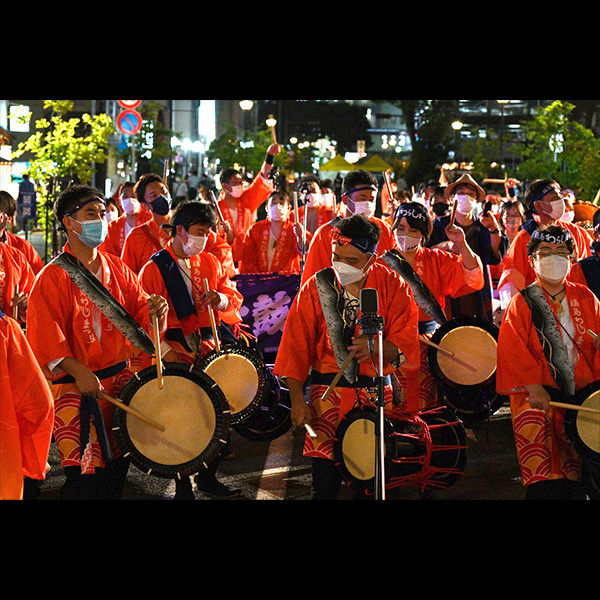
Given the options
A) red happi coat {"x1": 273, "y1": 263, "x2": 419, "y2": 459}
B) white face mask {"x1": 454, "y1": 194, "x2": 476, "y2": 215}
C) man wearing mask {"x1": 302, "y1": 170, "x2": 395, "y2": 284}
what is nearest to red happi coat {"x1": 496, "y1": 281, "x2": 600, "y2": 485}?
red happi coat {"x1": 273, "y1": 263, "x2": 419, "y2": 459}

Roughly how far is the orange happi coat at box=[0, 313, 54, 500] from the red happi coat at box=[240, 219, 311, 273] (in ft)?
20.5

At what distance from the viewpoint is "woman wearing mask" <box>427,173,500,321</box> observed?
7.89 m

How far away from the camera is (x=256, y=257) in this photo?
32.9ft

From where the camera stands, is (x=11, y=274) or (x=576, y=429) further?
(x=11, y=274)

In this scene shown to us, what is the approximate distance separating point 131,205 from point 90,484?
5112mm

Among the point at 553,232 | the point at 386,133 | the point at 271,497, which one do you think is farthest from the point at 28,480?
the point at 386,133

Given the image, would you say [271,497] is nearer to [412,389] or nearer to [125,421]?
[412,389]

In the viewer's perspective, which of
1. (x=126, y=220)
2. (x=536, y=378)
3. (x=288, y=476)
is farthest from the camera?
(x=126, y=220)

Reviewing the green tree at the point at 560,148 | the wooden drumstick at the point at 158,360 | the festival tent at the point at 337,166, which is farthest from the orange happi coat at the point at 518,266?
the festival tent at the point at 337,166

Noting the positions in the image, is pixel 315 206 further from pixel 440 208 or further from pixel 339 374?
pixel 339 374

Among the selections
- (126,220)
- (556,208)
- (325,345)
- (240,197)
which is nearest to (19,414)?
(325,345)

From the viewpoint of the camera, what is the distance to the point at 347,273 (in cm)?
461

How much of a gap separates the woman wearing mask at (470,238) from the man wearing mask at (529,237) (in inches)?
23.2

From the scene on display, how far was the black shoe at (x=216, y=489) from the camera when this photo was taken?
231 inches
